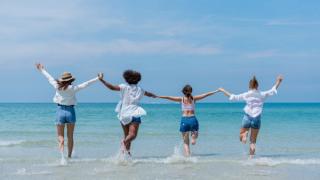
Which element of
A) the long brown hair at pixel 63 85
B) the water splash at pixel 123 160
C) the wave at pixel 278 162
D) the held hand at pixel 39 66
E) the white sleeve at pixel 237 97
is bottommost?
the wave at pixel 278 162

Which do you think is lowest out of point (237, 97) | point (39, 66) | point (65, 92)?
point (237, 97)

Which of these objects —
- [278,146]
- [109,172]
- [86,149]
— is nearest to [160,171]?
[109,172]

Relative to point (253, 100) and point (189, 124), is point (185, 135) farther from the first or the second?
point (253, 100)

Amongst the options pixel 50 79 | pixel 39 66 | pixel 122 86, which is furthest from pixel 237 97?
pixel 39 66

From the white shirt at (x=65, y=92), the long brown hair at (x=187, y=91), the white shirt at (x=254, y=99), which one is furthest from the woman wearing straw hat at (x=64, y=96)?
the white shirt at (x=254, y=99)

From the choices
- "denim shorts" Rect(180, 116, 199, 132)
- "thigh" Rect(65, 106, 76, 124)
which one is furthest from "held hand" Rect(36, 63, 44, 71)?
"denim shorts" Rect(180, 116, 199, 132)

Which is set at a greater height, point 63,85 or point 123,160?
point 63,85

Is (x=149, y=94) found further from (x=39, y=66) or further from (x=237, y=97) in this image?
(x=39, y=66)

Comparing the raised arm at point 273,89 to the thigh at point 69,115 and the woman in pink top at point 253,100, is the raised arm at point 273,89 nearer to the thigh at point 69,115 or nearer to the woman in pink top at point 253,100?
the woman in pink top at point 253,100

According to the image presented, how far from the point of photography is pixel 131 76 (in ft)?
32.8

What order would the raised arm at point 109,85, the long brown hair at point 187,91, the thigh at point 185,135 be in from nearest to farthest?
the raised arm at point 109,85
the long brown hair at point 187,91
the thigh at point 185,135

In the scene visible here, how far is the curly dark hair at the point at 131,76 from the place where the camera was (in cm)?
999

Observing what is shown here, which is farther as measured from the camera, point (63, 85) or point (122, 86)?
point (63, 85)

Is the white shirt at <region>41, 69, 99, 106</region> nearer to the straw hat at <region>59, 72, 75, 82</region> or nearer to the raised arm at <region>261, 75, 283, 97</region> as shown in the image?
the straw hat at <region>59, 72, 75, 82</region>
